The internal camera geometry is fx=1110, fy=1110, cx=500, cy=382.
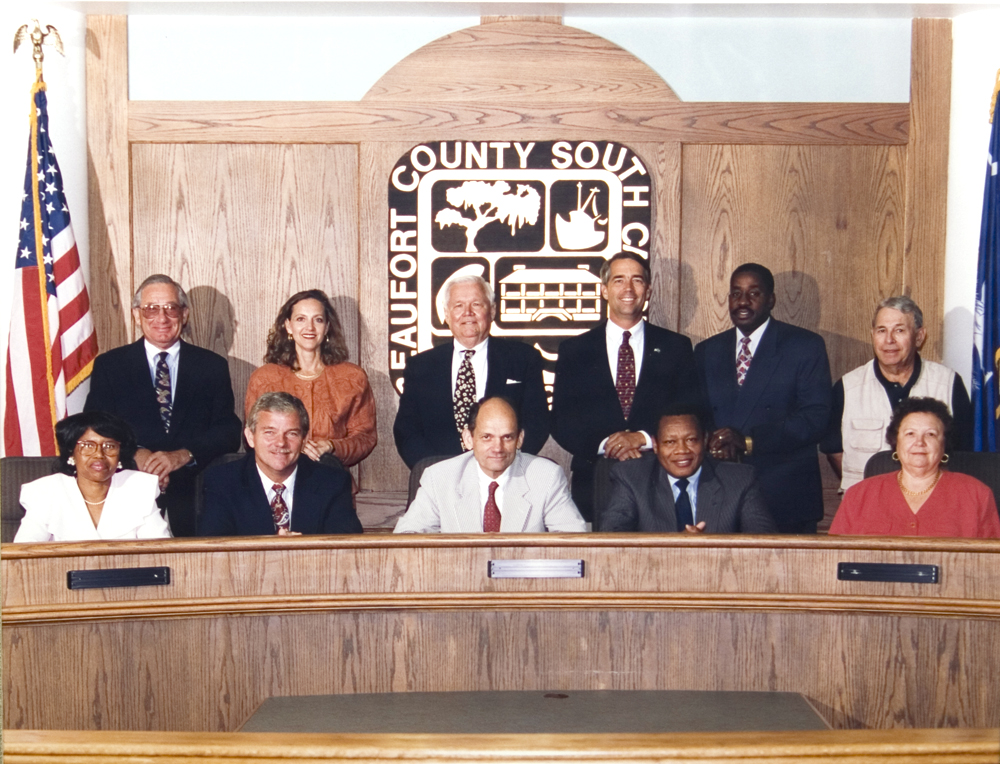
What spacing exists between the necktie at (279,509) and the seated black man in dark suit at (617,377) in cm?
100

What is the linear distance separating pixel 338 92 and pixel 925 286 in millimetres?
2457

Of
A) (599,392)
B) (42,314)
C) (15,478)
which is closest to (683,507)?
(599,392)

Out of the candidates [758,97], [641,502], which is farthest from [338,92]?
[641,502]

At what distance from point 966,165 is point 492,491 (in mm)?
2502

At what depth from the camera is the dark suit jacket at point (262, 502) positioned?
297cm

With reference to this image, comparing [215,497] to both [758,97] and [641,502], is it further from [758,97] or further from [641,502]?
[758,97]

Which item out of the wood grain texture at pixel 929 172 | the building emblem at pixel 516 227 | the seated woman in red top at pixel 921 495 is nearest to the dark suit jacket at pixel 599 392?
the building emblem at pixel 516 227

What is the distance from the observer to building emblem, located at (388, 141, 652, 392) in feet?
14.5

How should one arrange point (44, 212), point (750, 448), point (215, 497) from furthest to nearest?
point (44, 212) < point (750, 448) < point (215, 497)

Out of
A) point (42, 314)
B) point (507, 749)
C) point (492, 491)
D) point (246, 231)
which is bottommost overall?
point (507, 749)

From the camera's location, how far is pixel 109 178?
171 inches

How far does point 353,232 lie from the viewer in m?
4.41

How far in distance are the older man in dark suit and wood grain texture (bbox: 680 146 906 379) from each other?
538mm

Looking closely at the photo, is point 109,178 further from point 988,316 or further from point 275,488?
point 988,316
